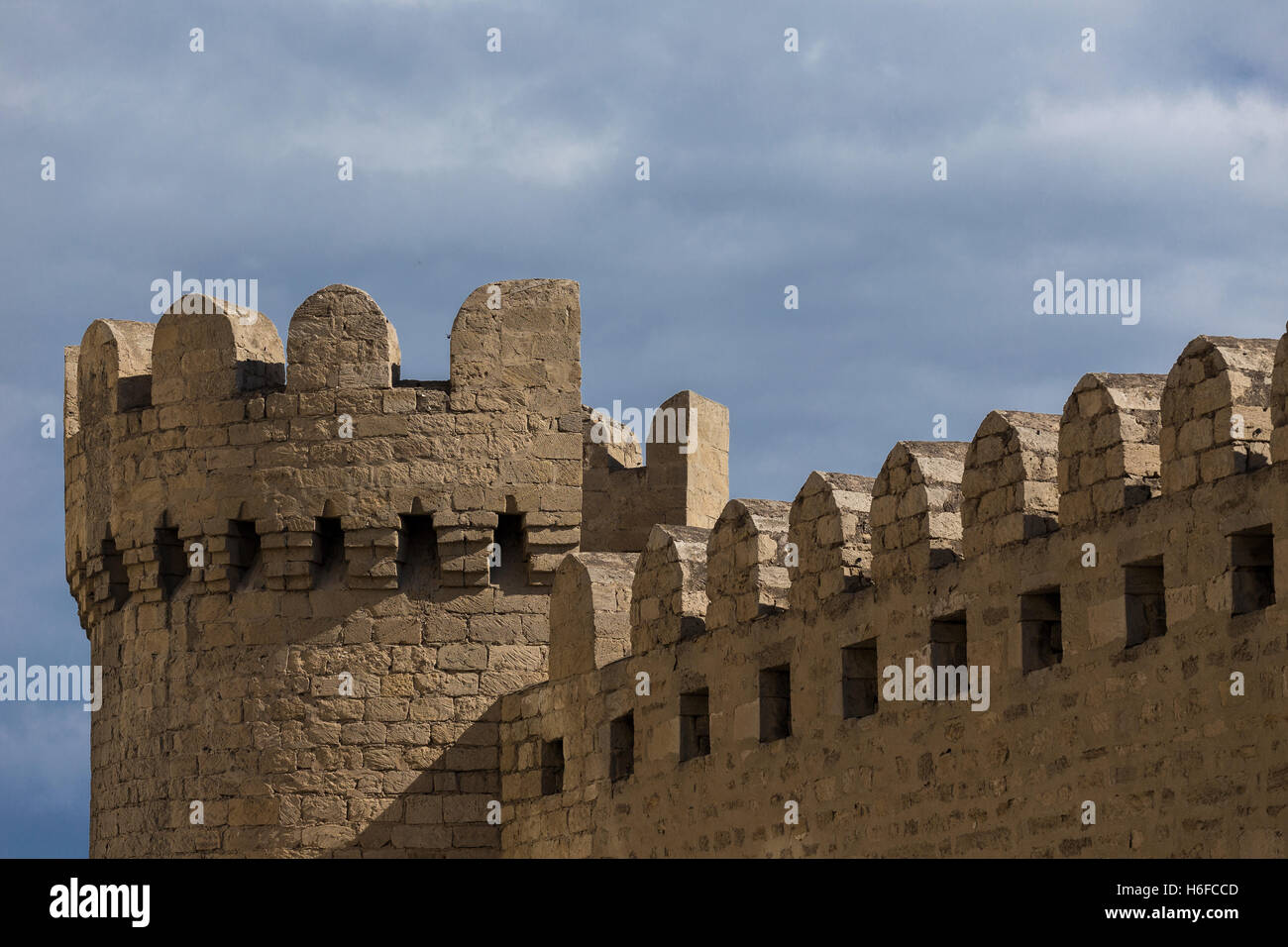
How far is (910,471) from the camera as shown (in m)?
12.5

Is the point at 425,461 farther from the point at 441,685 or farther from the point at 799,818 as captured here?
the point at 799,818

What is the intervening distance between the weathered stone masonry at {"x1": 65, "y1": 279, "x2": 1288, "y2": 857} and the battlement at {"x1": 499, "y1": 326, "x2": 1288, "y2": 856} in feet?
0.07

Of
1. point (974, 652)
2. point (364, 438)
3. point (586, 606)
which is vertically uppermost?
point (364, 438)

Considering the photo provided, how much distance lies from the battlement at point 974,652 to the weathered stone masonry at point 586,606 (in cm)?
2

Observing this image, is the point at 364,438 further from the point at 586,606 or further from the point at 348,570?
the point at 586,606

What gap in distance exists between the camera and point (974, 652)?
12117 mm

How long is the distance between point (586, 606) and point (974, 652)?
3.74 metres

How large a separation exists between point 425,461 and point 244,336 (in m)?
1.44

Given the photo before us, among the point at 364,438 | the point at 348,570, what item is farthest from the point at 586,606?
the point at 364,438

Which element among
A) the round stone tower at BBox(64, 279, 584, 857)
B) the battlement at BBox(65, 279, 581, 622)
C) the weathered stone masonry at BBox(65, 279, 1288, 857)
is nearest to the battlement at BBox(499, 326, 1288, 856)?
the weathered stone masonry at BBox(65, 279, 1288, 857)

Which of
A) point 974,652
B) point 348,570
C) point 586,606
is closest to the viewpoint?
point 974,652

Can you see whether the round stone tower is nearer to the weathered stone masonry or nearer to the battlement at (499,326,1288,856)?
the weathered stone masonry

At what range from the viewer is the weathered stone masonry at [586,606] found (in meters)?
11.2
